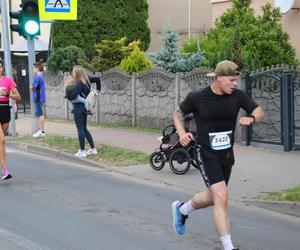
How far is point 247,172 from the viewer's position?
1009cm

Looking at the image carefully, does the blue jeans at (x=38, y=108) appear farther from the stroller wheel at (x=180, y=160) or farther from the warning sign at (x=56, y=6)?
the stroller wheel at (x=180, y=160)

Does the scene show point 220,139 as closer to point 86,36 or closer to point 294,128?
point 294,128

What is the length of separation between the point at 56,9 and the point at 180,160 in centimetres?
686

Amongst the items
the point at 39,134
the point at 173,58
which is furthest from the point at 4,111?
the point at 173,58

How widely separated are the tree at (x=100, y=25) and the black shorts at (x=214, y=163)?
20.7 metres

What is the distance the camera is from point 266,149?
12352mm

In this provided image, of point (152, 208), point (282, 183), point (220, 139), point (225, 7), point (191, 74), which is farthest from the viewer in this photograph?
point (225, 7)

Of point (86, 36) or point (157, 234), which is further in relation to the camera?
point (86, 36)

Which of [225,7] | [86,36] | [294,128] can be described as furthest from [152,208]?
[86,36]

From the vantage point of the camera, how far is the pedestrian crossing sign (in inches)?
596

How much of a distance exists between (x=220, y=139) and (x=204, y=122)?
0.73ft

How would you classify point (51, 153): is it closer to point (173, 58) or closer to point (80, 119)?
point (80, 119)

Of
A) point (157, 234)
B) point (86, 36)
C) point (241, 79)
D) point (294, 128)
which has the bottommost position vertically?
point (157, 234)

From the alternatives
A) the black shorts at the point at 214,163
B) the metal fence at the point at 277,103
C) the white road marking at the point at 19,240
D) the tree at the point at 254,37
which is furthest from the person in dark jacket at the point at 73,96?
the black shorts at the point at 214,163
